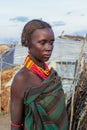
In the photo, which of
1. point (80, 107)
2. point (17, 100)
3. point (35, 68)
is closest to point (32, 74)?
point (35, 68)

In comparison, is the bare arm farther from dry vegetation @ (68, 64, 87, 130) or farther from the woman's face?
dry vegetation @ (68, 64, 87, 130)

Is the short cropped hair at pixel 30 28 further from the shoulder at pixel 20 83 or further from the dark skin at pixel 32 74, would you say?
the shoulder at pixel 20 83

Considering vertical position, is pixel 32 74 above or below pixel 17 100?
above

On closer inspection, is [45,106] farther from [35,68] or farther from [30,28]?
[30,28]

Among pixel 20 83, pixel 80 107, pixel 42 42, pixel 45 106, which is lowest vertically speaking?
pixel 80 107

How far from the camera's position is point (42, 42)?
2.28 meters

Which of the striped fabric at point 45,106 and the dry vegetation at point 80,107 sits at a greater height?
the striped fabric at point 45,106

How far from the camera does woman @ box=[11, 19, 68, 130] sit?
2252mm

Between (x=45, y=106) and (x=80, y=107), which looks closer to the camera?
(x=45, y=106)

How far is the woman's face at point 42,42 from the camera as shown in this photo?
227 cm

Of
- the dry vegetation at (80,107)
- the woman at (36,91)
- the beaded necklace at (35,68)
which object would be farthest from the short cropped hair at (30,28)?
the dry vegetation at (80,107)

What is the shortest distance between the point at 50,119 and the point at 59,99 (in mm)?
132

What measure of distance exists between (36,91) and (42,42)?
0.96 feet

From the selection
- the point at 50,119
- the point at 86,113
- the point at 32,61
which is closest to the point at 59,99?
the point at 50,119
